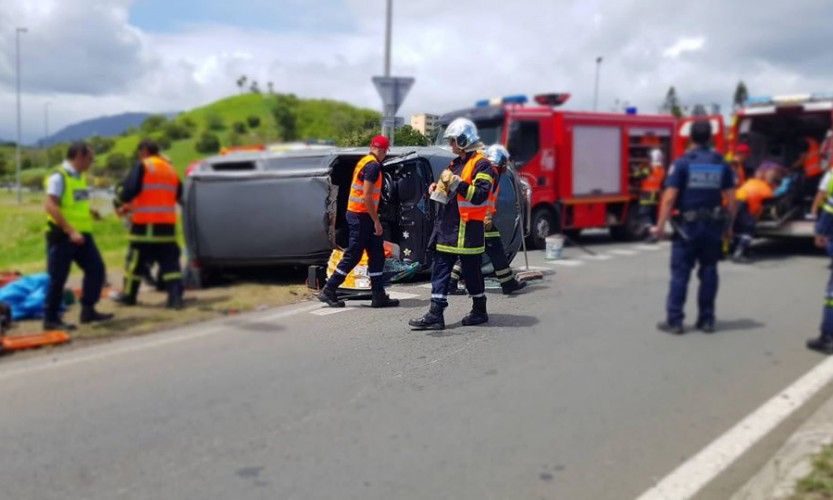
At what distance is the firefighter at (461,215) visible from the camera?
1.30 meters

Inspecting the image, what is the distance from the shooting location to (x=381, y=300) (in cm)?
141

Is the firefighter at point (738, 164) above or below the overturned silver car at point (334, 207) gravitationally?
above

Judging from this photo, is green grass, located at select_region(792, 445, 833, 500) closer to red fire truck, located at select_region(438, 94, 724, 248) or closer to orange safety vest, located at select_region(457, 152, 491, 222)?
red fire truck, located at select_region(438, 94, 724, 248)

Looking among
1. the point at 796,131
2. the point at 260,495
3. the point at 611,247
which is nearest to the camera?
the point at 260,495

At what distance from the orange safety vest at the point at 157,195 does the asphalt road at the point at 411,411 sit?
3.37 feet

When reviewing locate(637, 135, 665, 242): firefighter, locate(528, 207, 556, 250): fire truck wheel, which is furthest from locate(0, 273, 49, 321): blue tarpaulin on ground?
locate(528, 207, 556, 250): fire truck wheel

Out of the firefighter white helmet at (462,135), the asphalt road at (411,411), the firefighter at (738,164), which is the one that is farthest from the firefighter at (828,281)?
the firefighter white helmet at (462,135)

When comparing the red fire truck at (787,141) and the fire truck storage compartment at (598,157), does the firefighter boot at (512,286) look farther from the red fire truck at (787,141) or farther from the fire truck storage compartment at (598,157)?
the red fire truck at (787,141)

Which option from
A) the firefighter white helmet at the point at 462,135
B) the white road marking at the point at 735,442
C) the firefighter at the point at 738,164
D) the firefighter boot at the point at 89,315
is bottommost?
the white road marking at the point at 735,442

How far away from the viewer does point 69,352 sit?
7.54 metres

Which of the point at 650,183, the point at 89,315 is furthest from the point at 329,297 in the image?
the point at 89,315

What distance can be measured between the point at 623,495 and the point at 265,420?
2.66 m

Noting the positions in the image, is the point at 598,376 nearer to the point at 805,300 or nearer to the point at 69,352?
the point at 805,300

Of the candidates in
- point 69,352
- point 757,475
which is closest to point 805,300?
point 757,475
